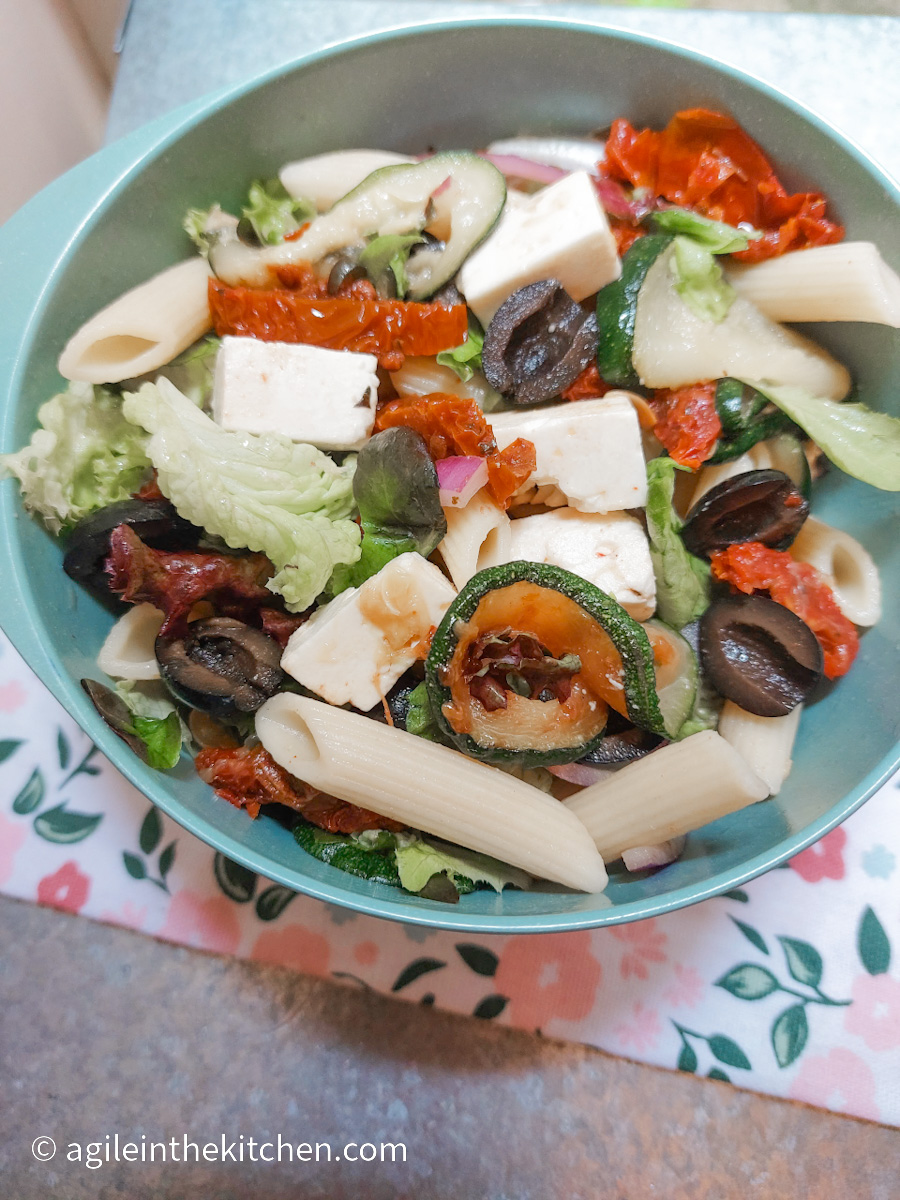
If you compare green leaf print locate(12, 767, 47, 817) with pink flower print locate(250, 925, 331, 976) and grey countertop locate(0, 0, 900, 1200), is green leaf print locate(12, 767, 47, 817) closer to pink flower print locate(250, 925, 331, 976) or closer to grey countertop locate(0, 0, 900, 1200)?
grey countertop locate(0, 0, 900, 1200)

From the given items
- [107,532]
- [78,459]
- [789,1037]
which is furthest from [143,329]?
[789,1037]

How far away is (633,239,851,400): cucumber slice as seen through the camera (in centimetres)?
118

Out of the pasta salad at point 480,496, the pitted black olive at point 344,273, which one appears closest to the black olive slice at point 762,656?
the pasta salad at point 480,496

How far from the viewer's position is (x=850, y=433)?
1169 mm

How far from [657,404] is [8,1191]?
1.74m

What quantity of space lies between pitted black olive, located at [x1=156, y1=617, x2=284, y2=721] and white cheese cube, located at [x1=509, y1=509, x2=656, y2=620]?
40 centimetres

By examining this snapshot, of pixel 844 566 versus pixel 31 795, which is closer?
pixel 844 566

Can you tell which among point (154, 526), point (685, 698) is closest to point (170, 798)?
point (154, 526)

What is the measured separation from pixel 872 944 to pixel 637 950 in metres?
0.38

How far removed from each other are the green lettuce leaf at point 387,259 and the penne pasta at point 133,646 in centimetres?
61

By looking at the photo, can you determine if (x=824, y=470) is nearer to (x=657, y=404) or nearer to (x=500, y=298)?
(x=657, y=404)

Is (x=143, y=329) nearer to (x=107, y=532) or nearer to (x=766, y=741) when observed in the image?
(x=107, y=532)

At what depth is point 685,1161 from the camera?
4.28 ft

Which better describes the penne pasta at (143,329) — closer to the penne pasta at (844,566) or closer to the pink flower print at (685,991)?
the penne pasta at (844,566)
